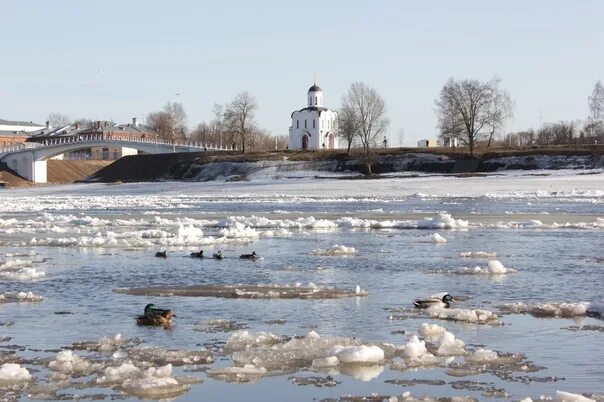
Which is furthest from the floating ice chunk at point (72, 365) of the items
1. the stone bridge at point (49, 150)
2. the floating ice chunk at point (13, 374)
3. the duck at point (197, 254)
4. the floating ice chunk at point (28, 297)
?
the stone bridge at point (49, 150)

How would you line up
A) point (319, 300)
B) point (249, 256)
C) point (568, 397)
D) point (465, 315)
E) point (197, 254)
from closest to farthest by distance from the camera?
point (568, 397) → point (465, 315) → point (319, 300) → point (249, 256) → point (197, 254)

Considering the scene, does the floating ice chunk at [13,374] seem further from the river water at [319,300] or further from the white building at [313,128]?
the white building at [313,128]

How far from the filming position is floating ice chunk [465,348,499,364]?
1170 cm

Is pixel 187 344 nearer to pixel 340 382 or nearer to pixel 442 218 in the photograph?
pixel 340 382

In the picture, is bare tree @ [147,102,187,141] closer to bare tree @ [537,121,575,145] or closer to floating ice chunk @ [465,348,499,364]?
bare tree @ [537,121,575,145]

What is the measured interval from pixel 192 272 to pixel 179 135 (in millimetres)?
168971

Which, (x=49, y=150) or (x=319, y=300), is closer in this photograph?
(x=319, y=300)

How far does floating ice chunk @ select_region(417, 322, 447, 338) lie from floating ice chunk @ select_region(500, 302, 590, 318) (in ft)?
7.54

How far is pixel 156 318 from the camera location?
14.2m

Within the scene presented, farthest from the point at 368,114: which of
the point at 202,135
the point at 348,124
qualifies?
the point at 202,135

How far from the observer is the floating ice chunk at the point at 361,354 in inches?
459

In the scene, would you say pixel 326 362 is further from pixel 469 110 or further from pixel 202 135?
pixel 202 135

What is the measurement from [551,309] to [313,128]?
445 feet

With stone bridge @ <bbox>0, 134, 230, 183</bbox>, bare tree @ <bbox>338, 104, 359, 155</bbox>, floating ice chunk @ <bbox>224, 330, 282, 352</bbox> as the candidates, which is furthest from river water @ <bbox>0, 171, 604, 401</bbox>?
stone bridge @ <bbox>0, 134, 230, 183</bbox>
